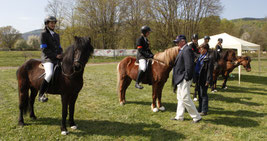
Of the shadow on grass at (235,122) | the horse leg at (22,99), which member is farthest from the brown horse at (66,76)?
the shadow on grass at (235,122)

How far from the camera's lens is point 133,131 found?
14.1 ft

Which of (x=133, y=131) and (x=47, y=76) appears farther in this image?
(x=133, y=131)

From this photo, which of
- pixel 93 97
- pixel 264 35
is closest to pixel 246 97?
pixel 93 97

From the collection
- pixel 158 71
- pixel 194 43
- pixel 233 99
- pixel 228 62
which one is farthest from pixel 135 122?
pixel 228 62

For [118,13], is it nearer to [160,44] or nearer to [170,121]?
[160,44]

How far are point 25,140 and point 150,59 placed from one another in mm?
4174

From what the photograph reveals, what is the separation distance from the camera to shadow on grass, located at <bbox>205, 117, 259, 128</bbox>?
4.70m

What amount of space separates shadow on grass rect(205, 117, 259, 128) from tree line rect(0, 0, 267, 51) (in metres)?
23.1

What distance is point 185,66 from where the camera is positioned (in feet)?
14.2

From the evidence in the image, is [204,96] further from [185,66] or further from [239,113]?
[185,66]

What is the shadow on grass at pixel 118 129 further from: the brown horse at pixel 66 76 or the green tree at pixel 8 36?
the green tree at pixel 8 36

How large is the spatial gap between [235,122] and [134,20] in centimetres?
3274

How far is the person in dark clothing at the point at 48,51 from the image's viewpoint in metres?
4.00

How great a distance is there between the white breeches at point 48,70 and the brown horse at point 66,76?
20 centimetres
